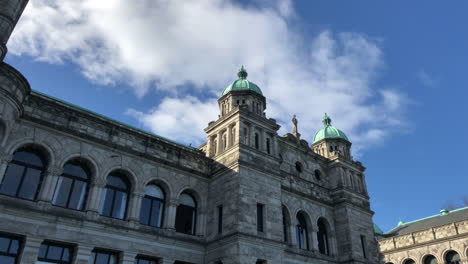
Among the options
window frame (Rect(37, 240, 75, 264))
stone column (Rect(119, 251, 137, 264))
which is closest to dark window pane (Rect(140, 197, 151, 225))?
stone column (Rect(119, 251, 137, 264))

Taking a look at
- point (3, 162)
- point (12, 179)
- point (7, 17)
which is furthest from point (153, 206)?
point (7, 17)

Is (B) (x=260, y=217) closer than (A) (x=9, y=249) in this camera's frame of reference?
No

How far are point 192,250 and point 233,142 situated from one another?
7.30 meters

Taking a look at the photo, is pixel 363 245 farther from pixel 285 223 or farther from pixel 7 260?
pixel 7 260

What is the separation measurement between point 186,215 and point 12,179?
9.82 metres

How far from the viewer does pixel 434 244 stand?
37719 millimetres

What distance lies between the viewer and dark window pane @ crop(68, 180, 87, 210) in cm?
1956

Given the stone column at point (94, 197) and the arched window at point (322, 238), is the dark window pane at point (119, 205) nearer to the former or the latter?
the stone column at point (94, 197)

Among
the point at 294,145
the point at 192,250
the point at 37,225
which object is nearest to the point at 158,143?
the point at 192,250

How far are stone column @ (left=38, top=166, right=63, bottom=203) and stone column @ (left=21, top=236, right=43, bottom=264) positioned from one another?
192cm

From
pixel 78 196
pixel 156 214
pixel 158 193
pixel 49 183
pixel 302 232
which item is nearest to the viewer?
pixel 49 183

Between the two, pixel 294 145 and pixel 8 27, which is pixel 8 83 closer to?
pixel 8 27

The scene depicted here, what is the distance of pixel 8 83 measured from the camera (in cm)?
1722

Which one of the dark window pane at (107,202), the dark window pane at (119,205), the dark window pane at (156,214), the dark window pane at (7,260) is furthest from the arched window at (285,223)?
the dark window pane at (7,260)
